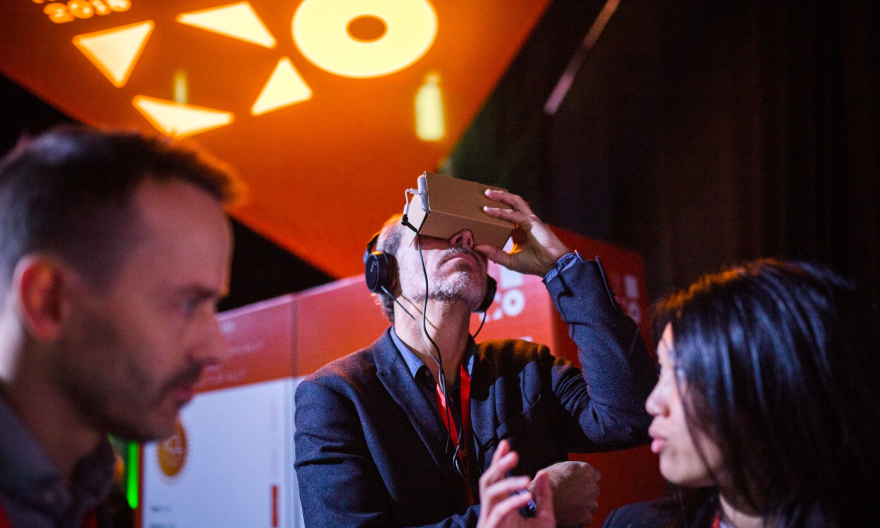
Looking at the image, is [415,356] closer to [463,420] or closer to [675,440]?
[463,420]

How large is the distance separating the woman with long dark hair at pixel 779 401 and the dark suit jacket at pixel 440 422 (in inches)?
17.3

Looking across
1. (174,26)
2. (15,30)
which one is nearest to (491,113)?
(174,26)

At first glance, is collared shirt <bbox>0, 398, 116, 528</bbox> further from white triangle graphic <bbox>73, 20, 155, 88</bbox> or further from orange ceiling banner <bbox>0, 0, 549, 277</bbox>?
white triangle graphic <bbox>73, 20, 155, 88</bbox>

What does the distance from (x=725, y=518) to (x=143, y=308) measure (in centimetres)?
114

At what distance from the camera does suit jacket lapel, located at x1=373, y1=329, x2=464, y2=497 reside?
1493 mm

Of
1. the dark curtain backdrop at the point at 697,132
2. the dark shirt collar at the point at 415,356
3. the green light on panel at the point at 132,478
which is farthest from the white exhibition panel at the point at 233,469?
the dark curtain backdrop at the point at 697,132

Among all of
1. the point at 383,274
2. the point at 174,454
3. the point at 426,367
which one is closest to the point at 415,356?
the point at 426,367

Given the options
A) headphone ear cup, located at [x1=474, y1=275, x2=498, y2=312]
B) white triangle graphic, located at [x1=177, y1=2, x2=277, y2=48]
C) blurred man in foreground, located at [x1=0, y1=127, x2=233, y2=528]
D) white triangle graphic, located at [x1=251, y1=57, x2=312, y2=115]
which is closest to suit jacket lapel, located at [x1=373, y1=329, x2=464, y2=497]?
headphone ear cup, located at [x1=474, y1=275, x2=498, y2=312]

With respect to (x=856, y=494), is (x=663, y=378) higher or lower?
higher

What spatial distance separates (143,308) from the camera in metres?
0.84

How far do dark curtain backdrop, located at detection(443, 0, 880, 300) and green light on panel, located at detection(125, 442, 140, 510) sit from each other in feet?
10.6

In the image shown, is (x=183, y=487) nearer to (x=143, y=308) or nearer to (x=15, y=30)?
(x=15, y=30)

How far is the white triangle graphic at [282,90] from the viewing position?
10.3ft

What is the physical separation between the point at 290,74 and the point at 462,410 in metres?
2.27
